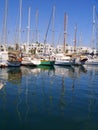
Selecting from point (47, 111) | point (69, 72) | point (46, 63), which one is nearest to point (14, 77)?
point (69, 72)

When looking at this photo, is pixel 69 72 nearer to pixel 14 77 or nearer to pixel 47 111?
pixel 14 77

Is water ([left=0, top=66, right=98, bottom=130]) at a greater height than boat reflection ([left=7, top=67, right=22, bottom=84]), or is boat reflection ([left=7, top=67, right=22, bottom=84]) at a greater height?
boat reflection ([left=7, top=67, right=22, bottom=84])

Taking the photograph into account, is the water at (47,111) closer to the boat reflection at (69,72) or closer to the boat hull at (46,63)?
the boat reflection at (69,72)

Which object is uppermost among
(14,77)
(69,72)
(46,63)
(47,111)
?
(46,63)

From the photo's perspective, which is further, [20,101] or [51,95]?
[51,95]

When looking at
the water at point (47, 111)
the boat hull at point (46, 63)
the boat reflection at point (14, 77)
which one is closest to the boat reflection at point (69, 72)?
the boat hull at point (46, 63)

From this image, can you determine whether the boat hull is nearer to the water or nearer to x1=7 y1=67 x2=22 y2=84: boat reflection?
x1=7 y1=67 x2=22 y2=84: boat reflection

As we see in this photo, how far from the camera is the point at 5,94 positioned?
2198 centimetres

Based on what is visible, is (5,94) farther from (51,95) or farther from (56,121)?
(56,121)

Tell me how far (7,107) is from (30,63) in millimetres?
41510

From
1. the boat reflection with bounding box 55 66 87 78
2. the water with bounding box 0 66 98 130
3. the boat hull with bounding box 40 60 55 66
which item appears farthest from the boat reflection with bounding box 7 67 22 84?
the boat hull with bounding box 40 60 55 66

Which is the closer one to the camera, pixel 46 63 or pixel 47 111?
pixel 47 111

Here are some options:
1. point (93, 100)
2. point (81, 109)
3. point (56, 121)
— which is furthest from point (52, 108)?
point (93, 100)

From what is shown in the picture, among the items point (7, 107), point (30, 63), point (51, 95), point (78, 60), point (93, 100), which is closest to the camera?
point (7, 107)
